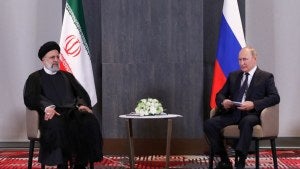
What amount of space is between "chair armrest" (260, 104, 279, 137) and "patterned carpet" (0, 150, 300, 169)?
0.71 meters

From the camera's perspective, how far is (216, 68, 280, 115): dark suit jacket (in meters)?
5.78

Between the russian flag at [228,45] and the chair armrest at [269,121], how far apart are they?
1.48 metres

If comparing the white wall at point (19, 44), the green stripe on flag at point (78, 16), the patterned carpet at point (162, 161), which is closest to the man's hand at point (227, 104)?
the patterned carpet at point (162, 161)

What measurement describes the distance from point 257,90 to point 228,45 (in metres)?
1.44

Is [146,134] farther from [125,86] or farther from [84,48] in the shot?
[84,48]

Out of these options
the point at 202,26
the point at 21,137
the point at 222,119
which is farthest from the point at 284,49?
the point at 21,137

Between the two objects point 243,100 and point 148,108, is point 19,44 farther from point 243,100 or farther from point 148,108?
point 243,100

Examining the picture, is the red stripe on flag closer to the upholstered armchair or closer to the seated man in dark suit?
the seated man in dark suit

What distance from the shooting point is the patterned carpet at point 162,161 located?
21.4 ft

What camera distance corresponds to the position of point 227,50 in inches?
286

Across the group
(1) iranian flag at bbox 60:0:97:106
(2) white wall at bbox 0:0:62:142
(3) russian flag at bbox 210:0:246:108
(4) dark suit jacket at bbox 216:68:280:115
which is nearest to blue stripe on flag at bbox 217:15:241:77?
(3) russian flag at bbox 210:0:246:108

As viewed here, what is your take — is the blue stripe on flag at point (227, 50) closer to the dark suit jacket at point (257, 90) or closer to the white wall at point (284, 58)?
the dark suit jacket at point (257, 90)

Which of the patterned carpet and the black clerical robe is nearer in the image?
the black clerical robe

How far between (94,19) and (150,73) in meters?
1.32
